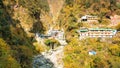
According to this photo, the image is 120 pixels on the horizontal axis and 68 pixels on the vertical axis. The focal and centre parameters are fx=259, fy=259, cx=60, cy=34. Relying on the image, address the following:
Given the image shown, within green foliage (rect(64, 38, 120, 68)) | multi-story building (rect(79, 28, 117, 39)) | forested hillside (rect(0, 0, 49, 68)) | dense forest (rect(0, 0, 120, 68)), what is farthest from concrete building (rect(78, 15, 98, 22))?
green foliage (rect(64, 38, 120, 68))

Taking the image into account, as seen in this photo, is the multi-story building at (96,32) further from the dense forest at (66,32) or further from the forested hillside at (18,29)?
the forested hillside at (18,29)

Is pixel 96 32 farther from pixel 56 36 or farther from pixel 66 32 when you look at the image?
pixel 56 36

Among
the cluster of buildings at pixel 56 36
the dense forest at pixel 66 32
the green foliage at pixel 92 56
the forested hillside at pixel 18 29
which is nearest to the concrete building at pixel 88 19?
the dense forest at pixel 66 32

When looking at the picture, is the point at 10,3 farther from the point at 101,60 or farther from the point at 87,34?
the point at 101,60

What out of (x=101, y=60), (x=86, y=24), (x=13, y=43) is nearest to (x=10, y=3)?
(x=86, y=24)

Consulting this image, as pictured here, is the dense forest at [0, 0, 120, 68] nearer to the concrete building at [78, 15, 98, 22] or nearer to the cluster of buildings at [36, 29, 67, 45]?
the concrete building at [78, 15, 98, 22]
